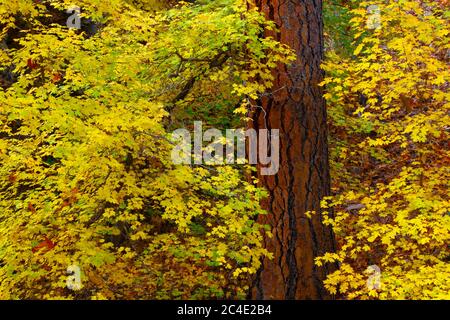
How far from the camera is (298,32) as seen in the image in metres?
7.85

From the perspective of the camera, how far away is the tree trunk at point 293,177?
7.80 metres

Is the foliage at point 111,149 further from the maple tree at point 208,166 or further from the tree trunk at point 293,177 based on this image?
the tree trunk at point 293,177

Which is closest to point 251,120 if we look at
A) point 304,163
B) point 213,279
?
point 304,163

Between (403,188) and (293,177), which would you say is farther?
(293,177)

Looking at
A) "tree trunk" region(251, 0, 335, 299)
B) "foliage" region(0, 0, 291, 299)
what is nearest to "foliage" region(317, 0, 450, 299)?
"tree trunk" region(251, 0, 335, 299)

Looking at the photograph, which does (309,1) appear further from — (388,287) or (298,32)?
(388,287)

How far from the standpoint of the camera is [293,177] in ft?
25.6

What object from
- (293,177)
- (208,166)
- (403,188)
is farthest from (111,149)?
(403,188)

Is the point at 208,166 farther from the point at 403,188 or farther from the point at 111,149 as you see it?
the point at 403,188

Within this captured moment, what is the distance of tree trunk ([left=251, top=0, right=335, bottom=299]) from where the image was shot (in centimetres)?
780

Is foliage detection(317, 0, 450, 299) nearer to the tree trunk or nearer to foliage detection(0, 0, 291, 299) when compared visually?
the tree trunk

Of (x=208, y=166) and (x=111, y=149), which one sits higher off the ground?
(x=111, y=149)

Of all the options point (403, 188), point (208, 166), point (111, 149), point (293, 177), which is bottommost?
point (403, 188)
